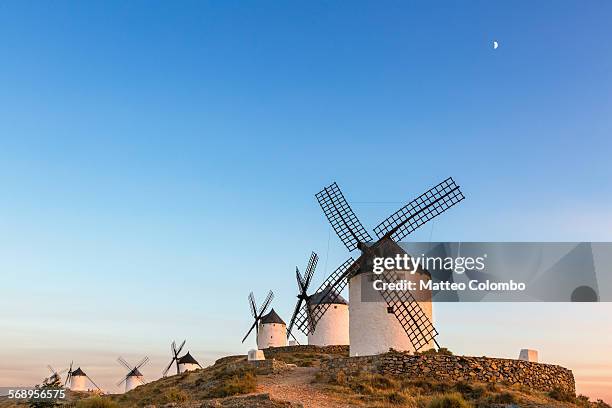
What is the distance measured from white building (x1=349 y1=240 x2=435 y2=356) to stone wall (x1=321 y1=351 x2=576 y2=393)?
2477 mm

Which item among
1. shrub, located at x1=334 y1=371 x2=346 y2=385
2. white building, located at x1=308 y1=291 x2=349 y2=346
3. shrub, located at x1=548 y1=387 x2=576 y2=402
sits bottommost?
shrub, located at x1=548 y1=387 x2=576 y2=402

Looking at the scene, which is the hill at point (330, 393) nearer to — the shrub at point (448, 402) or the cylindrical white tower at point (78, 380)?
the shrub at point (448, 402)

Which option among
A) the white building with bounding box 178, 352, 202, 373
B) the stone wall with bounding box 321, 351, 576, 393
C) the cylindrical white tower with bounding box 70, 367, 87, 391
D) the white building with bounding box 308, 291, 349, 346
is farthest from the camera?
the cylindrical white tower with bounding box 70, 367, 87, 391

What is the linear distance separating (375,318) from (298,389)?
678 centimetres

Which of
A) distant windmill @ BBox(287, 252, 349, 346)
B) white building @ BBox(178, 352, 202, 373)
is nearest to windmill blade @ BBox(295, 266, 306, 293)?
distant windmill @ BBox(287, 252, 349, 346)

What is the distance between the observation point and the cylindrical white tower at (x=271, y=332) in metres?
51.0

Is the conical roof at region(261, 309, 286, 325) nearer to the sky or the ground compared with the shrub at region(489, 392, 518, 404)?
nearer to the sky

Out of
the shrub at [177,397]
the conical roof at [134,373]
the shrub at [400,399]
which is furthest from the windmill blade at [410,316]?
the conical roof at [134,373]

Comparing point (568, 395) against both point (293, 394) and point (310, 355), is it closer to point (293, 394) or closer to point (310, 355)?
point (293, 394)

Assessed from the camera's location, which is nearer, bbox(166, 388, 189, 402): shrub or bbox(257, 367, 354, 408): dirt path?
bbox(257, 367, 354, 408): dirt path

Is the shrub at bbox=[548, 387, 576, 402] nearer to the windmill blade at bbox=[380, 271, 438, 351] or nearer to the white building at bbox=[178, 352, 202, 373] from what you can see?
the windmill blade at bbox=[380, 271, 438, 351]

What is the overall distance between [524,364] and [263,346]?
96.3 feet

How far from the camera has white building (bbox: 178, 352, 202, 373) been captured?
6325 cm

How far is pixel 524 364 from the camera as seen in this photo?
24734 millimetres
